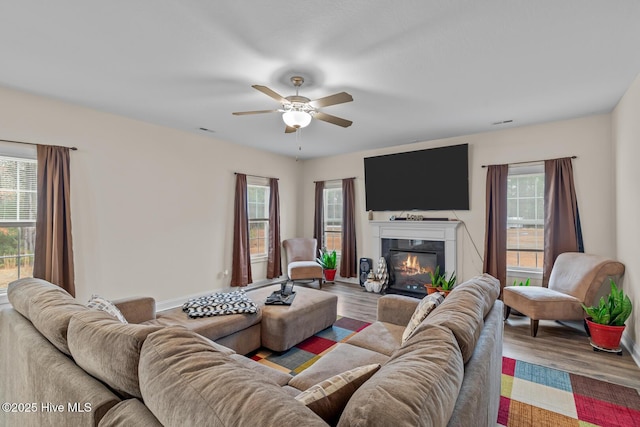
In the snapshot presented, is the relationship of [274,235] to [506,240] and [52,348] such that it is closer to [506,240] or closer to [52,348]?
[506,240]

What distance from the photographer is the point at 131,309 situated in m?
2.57

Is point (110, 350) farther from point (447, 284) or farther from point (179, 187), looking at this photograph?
point (447, 284)

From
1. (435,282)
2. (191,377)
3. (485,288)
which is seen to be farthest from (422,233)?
(191,377)

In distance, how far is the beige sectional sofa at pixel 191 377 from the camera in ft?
2.59

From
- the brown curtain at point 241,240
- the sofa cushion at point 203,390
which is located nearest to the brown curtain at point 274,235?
the brown curtain at point 241,240

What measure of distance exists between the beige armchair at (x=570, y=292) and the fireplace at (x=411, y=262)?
1.50 metres

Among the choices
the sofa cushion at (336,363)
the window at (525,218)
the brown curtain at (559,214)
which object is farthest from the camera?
the window at (525,218)

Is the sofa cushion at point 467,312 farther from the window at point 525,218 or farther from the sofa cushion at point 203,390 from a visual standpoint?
the window at point 525,218

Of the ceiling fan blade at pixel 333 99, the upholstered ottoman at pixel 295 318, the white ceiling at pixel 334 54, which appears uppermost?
the white ceiling at pixel 334 54

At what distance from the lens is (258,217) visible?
581 centimetres

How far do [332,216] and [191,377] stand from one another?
551cm

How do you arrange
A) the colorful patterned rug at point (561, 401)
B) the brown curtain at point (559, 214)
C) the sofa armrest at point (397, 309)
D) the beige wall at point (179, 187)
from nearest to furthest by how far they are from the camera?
1. the colorful patterned rug at point (561, 401)
2. the sofa armrest at point (397, 309)
3. the beige wall at point (179, 187)
4. the brown curtain at point (559, 214)

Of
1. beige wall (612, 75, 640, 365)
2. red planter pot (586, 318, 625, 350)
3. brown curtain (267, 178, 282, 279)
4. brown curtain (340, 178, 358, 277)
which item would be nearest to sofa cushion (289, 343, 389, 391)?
red planter pot (586, 318, 625, 350)

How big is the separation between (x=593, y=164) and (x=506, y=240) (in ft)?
4.54
